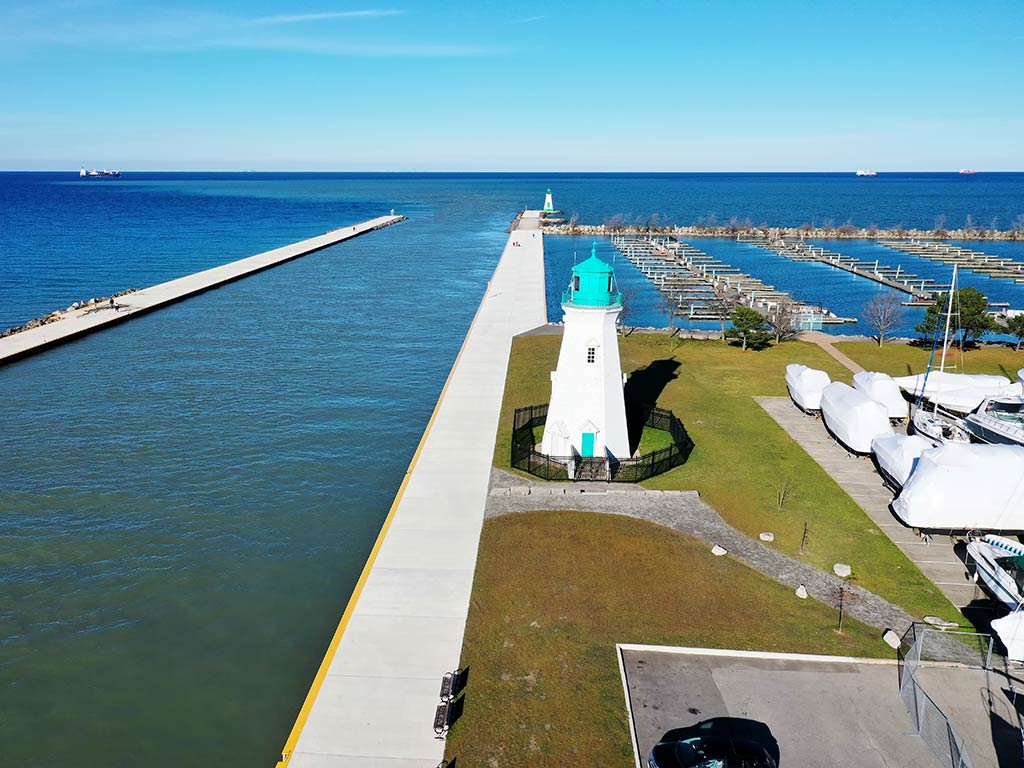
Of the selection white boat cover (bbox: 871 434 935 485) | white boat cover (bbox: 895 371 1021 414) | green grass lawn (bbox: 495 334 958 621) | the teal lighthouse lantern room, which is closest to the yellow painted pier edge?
green grass lawn (bbox: 495 334 958 621)

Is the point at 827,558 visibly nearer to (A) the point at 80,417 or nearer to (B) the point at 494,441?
(B) the point at 494,441

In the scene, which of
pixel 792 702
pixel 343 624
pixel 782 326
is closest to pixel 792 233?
pixel 782 326

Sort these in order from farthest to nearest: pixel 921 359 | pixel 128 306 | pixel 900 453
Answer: pixel 128 306
pixel 921 359
pixel 900 453

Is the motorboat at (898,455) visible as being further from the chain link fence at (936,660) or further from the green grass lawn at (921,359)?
the green grass lawn at (921,359)

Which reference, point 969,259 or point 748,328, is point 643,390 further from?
point 969,259

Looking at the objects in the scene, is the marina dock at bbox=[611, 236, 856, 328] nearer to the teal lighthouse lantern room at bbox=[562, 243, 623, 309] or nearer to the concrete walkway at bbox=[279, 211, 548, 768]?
the teal lighthouse lantern room at bbox=[562, 243, 623, 309]

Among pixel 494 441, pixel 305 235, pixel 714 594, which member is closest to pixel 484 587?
pixel 714 594

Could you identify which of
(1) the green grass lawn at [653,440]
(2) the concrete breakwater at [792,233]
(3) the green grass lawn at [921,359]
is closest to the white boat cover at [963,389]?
(3) the green grass lawn at [921,359]
